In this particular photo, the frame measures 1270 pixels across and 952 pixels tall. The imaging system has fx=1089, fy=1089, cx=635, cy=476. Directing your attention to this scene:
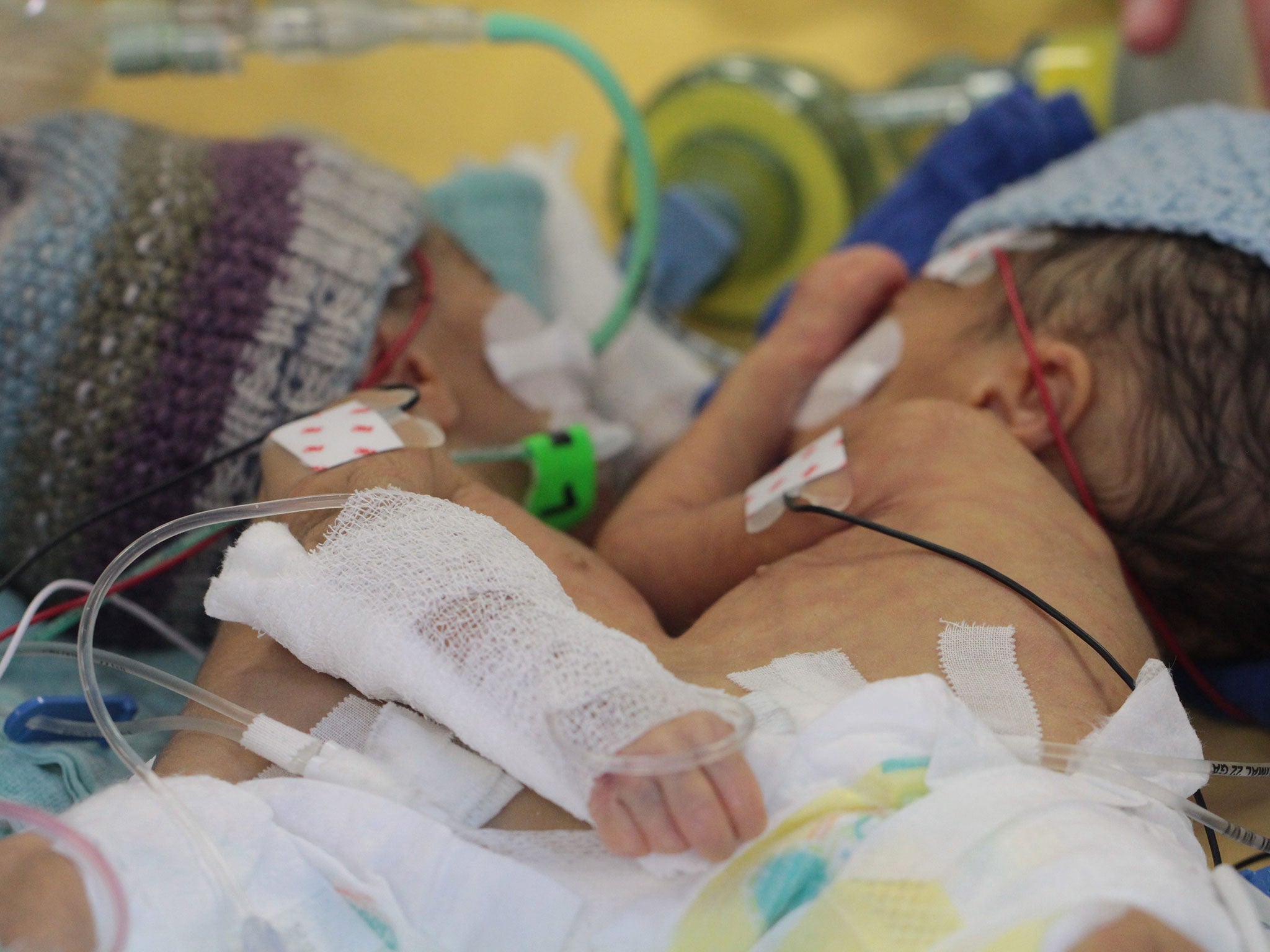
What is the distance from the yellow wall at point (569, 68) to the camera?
6.26 feet

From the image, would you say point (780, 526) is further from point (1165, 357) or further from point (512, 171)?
point (512, 171)

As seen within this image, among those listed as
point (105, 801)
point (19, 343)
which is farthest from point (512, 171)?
point (105, 801)

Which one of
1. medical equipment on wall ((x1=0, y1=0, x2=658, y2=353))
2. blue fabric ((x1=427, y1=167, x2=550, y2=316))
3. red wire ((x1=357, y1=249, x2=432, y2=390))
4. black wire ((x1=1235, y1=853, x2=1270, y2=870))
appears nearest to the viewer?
black wire ((x1=1235, y1=853, x2=1270, y2=870))

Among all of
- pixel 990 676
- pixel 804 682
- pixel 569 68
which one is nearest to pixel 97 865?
pixel 804 682

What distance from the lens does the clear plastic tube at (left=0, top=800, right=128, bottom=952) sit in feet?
1.89

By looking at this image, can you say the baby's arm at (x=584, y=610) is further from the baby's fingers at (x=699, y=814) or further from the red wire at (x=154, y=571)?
the red wire at (x=154, y=571)

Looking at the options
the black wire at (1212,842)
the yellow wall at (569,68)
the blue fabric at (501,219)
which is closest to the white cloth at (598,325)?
the blue fabric at (501,219)

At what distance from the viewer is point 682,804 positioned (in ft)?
2.04

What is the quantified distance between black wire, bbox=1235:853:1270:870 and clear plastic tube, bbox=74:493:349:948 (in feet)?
2.55

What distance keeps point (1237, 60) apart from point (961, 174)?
1.30ft

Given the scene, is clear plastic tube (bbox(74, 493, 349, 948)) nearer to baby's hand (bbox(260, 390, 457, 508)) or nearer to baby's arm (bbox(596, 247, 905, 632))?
baby's hand (bbox(260, 390, 457, 508))

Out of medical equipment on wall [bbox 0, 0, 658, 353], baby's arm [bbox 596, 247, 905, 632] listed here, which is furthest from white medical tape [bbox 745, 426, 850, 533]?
medical equipment on wall [bbox 0, 0, 658, 353]

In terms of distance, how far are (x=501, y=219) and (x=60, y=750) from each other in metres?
0.99

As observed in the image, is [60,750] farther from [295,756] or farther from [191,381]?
[191,381]
